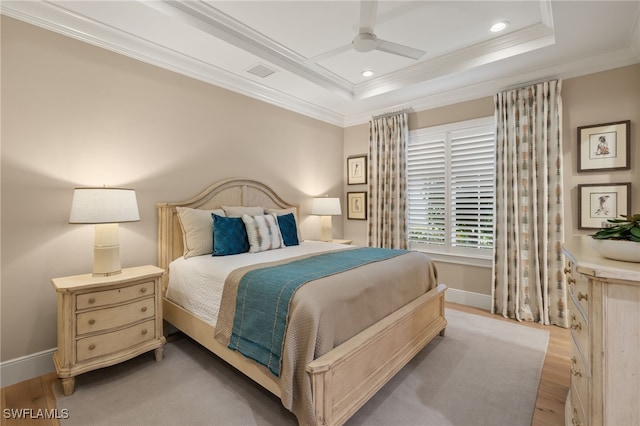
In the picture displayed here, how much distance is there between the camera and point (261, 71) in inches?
135

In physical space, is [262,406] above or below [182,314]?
below

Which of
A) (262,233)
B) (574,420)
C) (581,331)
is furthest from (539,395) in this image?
(262,233)

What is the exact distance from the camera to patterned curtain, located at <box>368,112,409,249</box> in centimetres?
450

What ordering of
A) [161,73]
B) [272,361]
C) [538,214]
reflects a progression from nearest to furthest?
[272,361], [161,73], [538,214]

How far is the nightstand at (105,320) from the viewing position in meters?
2.09

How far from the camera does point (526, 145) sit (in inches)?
135

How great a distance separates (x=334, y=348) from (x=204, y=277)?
4.10 ft

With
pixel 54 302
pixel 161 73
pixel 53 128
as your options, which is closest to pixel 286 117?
pixel 161 73

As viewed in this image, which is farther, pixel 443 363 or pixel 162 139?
pixel 162 139

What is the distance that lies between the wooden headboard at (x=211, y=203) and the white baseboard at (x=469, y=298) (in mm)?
2402

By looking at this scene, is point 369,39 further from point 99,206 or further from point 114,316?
point 114,316

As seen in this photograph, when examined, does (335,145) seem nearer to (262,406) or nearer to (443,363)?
(443,363)

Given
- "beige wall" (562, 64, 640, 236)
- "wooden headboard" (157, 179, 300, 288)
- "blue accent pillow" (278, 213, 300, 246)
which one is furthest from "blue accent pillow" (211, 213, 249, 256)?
"beige wall" (562, 64, 640, 236)

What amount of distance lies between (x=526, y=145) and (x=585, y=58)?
3.15 feet
